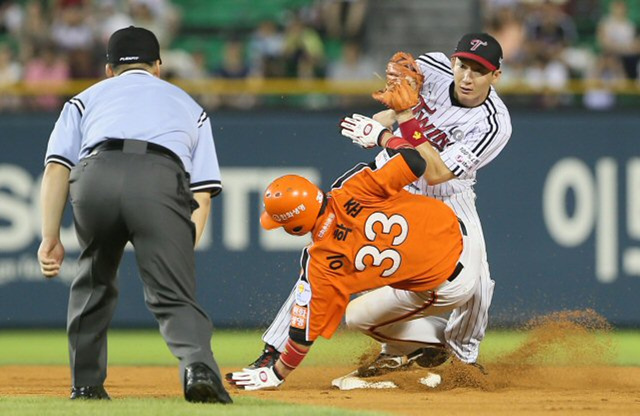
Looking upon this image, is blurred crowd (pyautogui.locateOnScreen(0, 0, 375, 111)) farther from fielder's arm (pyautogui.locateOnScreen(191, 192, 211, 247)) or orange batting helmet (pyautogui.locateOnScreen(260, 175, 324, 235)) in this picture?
fielder's arm (pyautogui.locateOnScreen(191, 192, 211, 247))

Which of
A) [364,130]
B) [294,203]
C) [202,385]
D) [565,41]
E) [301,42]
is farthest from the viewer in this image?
[565,41]

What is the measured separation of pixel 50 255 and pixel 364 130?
6.60 feet

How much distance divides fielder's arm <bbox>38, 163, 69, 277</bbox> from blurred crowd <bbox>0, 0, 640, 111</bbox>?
244 inches

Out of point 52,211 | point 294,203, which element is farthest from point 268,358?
point 52,211

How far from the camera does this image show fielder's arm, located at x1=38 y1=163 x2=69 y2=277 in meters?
5.99

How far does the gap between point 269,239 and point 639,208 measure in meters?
3.47

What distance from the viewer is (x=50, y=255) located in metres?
6.01

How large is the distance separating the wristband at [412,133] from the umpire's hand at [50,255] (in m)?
2.22

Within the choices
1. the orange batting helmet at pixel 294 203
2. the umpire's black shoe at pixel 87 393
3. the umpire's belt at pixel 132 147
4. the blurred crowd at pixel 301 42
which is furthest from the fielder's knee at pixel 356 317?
the blurred crowd at pixel 301 42

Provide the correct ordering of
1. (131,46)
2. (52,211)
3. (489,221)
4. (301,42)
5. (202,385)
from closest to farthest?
(202,385)
(52,211)
(131,46)
(489,221)
(301,42)

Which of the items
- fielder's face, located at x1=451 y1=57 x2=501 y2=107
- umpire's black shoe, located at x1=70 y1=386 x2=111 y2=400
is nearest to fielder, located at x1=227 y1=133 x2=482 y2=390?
fielder's face, located at x1=451 y1=57 x2=501 y2=107

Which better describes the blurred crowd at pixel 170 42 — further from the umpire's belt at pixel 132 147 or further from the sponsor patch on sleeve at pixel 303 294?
the umpire's belt at pixel 132 147

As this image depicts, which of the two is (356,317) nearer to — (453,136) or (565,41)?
(453,136)

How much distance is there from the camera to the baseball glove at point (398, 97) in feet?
23.3
